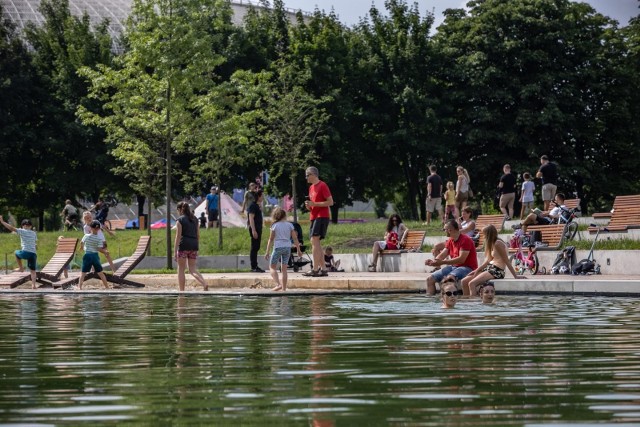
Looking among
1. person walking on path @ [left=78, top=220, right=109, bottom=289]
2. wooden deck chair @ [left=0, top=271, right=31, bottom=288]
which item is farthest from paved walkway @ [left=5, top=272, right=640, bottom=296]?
person walking on path @ [left=78, top=220, right=109, bottom=289]

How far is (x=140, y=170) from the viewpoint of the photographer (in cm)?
4584

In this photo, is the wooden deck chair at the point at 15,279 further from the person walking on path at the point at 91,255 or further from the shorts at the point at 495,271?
the shorts at the point at 495,271

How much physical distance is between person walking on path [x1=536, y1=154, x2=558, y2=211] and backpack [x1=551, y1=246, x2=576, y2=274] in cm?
1156

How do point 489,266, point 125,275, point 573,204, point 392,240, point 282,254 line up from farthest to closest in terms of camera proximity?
point 573,204
point 392,240
point 125,275
point 282,254
point 489,266

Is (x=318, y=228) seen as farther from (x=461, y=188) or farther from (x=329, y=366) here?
(x=329, y=366)

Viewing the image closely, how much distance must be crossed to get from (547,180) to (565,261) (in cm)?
1252

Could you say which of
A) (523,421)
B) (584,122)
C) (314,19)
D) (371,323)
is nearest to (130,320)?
(371,323)

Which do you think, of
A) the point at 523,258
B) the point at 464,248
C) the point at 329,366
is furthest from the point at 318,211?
the point at 329,366

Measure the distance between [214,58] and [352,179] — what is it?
25.9 metres

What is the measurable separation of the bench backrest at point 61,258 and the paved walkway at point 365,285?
2.27ft

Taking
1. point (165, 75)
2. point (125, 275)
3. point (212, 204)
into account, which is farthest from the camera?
point (212, 204)

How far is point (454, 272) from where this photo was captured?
2119cm

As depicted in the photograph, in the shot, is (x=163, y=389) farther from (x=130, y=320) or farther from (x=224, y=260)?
(x=224, y=260)

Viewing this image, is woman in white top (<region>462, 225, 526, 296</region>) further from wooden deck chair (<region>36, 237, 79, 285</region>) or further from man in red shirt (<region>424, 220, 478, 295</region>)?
wooden deck chair (<region>36, 237, 79, 285</region>)
